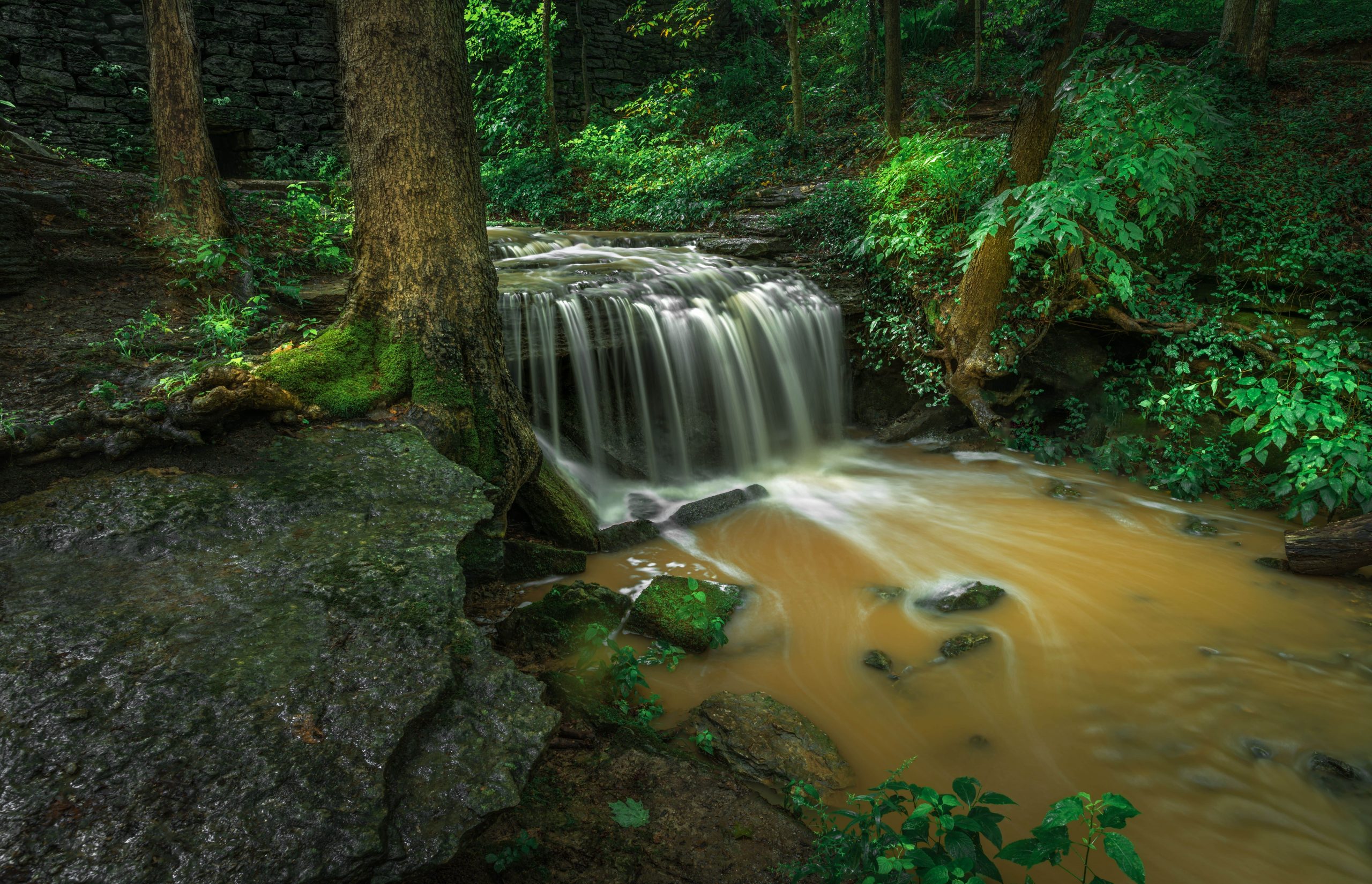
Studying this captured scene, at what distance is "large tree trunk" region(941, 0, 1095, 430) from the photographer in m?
5.80

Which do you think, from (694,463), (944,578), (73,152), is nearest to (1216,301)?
(944,578)

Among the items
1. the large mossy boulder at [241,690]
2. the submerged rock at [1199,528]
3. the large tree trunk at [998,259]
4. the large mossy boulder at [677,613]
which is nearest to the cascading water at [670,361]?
the large tree trunk at [998,259]

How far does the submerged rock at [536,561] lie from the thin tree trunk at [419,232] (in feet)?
1.29

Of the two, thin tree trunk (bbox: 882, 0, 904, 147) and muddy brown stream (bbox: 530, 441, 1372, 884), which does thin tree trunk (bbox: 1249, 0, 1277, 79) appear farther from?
muddy brown stream (bbox: 530, 441, 1372, 884)

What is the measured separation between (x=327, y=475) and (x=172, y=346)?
1867 millimetres

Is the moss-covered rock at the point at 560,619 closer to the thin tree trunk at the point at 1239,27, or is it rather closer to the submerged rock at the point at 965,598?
the submerged rock at the point at 965,598

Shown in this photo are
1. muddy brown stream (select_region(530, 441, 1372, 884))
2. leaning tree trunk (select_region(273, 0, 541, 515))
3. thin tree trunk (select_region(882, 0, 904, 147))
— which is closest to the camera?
muddy brown stream (select_region(530, 441, 1372, 884))

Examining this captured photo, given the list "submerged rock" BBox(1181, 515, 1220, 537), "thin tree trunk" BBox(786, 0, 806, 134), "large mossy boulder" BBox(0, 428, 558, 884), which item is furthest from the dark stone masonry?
"submerged rock" BBox(1181, 515, 1220, 537)

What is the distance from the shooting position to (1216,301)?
6609mm

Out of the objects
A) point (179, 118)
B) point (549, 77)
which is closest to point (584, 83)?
point (549, 77)

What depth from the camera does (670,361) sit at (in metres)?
6.95

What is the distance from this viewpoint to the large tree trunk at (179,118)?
557 centimetres

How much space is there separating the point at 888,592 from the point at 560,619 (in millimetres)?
2333

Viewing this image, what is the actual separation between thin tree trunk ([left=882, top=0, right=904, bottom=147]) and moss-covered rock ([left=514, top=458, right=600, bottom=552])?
8.84 meters
